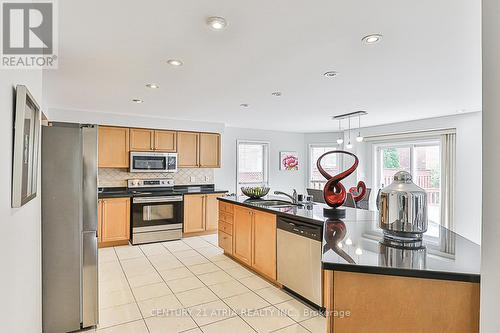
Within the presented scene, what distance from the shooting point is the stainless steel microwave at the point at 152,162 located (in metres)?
5.08

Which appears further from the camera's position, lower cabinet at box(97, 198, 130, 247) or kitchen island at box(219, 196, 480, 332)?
lower cabinet at box(97, 198, 130, 247)

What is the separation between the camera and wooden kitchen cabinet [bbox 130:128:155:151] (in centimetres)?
510

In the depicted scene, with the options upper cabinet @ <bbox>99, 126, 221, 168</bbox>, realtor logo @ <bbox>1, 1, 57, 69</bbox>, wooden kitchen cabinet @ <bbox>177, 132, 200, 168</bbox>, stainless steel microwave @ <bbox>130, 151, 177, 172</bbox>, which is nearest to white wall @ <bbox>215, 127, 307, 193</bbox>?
upper cabinet @ <bbox>99, 126, 221, 168</bbox>

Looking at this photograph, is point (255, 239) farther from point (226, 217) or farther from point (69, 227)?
point (69, 227)

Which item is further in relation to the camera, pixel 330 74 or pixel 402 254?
pixel 330 74

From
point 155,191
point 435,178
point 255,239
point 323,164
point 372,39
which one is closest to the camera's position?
point 372,39

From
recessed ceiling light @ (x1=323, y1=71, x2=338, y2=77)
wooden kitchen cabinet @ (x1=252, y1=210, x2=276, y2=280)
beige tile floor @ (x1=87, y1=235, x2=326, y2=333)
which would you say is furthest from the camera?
wooden kitchen cabinet @ (x1=252, y1=210, x2=276, y2=280)

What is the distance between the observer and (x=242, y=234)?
3719 millimetres

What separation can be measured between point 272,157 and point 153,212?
141 inches

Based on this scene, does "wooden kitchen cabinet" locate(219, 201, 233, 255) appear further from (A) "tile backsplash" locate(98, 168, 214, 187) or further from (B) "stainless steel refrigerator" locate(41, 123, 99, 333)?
(B) "stainless steel refrigerator" locate(41, 123, 99, 333)

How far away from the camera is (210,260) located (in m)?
4.03

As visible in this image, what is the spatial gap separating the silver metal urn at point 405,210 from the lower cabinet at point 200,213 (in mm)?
4160

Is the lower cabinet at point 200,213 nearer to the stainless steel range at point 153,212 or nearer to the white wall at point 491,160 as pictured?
the stainless steel range at point 153,212

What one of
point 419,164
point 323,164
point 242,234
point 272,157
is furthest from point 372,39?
point 323,164
